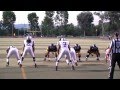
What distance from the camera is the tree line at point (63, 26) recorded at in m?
80.4

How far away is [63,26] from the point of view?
86.4m

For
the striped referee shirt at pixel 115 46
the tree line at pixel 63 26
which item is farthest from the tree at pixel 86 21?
the striped referee shirt at pixel 115 46

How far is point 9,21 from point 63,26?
13440 mm

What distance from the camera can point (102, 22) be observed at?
9138cm

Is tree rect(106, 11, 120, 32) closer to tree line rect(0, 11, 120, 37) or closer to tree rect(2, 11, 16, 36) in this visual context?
tree line rect(0, 11, 120, 37)

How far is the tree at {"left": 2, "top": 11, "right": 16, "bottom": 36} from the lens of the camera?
79.2 meters

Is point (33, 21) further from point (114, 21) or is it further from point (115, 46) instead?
point (115, 46)

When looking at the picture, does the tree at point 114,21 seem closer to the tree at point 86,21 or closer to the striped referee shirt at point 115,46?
the tree at point 86,21

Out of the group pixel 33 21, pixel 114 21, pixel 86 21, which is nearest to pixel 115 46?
pixel 33 21

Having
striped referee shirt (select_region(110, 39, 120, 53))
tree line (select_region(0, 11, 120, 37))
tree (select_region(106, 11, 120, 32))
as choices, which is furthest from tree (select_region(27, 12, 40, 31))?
striped referee shirt (select_region(110, 39, 120, 53))

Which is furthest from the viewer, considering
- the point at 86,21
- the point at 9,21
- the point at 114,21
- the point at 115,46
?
the point at 86,21
